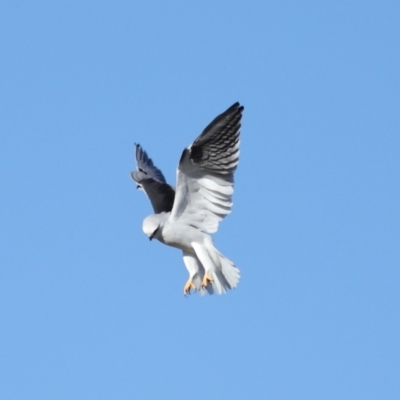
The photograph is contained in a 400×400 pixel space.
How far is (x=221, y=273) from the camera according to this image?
21203 mm

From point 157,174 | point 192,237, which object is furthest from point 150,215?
point 157,174

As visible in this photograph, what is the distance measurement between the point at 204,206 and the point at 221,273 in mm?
1099

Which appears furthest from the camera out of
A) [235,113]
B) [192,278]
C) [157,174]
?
[157,174]

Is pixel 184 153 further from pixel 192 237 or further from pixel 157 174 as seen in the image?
pixel 157 174

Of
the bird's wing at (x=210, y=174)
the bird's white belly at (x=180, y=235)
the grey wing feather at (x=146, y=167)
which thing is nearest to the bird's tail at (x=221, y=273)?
the bird's white belly at (x=180, y=235)

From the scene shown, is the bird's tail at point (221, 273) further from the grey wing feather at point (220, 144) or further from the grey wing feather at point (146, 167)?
the grey wing feather at point (146, 167)

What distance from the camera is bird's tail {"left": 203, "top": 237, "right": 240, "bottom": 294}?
21047mm

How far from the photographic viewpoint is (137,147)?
2634 centimetres

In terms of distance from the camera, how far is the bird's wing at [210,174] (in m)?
20.3

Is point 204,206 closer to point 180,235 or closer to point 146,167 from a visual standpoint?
point 180,235

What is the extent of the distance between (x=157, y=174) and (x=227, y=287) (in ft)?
15.5

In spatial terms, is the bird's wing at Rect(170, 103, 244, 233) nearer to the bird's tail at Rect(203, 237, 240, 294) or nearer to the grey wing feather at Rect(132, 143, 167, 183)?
the bird's tail at Rect(203, 237, 240, 294)

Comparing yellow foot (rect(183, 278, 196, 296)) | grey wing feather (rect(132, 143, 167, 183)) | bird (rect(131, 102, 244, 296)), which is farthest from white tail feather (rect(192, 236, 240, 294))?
grey wing feather (rect(132, 143, 167, 183))

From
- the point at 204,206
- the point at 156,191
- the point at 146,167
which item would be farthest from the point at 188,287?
the point at 146,167
